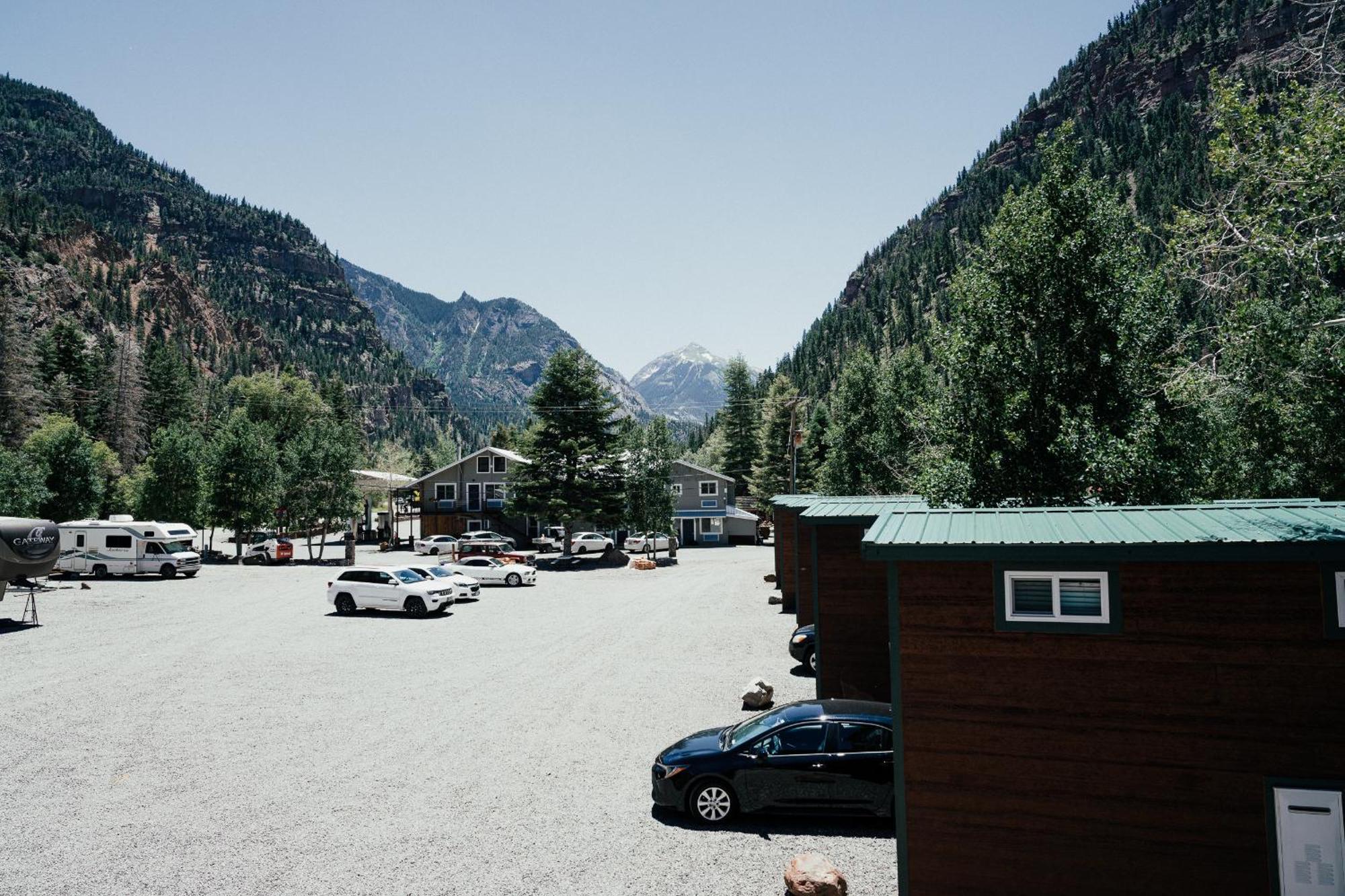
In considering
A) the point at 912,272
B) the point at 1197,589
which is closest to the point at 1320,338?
the point at 1197,589

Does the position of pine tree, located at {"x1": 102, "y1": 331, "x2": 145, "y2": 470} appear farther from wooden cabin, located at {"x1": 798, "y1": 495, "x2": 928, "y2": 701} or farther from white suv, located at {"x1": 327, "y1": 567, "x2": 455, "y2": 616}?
wooden cabin, located at {"x1": 798, "y1": 495, "x2": 928, "y2": 701}

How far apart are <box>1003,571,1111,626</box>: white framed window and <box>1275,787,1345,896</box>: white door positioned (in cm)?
204

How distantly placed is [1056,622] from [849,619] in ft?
26.4

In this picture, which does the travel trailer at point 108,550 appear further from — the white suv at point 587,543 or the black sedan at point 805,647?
the black sedan at point 805,647

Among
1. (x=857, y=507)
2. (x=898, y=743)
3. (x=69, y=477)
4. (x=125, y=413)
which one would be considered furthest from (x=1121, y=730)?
(x=125, y=413)

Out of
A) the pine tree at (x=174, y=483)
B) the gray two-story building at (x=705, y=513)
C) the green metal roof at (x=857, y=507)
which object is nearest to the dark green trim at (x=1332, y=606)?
the green metal roof at (x=857, y=507)

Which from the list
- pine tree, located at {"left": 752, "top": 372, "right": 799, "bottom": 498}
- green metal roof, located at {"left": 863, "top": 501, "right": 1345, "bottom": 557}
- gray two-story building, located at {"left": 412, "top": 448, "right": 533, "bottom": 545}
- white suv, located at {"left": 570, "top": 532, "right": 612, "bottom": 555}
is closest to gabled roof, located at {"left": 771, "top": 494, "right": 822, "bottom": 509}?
green metal roof, located at {"left": 863, "top": 501, "right": 1345, "bottom": 557}

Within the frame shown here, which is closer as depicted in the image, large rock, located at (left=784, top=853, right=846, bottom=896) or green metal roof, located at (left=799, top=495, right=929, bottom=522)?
large rock, located at (left=784, top=853, right=846, bottom=896)

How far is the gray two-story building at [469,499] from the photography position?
63.0 meters

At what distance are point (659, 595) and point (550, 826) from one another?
22.9 metres

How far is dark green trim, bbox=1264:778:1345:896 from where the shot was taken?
6.25m

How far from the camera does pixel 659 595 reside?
1284 inches

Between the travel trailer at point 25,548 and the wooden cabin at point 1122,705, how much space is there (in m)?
29.6

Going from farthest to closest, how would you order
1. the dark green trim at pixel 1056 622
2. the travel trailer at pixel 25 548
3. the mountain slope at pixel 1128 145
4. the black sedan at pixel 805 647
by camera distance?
the mountain slope at pixel 1128 145, the travel trailer at pixel 25 548, the black sedan at pixel 805 647, the dark green trim at pixel 1056 622
